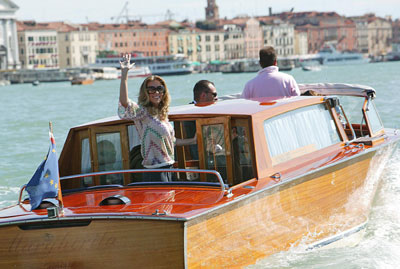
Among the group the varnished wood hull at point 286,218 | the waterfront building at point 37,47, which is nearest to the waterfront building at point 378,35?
the waterfront building at point 37,47

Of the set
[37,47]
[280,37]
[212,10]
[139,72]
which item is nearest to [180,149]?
[139,72]

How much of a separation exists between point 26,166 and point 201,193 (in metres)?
8.92

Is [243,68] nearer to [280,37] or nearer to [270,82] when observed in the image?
[280,37]

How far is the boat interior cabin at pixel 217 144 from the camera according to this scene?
5957 millimetres

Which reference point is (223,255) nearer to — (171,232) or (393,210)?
(171,232)

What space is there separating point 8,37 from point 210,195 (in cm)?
11895

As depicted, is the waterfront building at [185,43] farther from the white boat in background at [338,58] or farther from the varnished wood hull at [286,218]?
the varnished wood hull at [286,218]

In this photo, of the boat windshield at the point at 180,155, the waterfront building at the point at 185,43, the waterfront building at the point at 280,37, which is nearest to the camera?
the boat windshield at the point at 180,155

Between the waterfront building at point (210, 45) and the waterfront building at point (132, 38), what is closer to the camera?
the waterfront building at point (132, 38)

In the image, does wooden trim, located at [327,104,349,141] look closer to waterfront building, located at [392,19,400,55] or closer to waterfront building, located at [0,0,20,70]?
waterfront building, located at [0,0,20,70]

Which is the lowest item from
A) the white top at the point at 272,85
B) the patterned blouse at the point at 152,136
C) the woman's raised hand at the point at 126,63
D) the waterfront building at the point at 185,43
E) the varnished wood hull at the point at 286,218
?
the waterfront building at the point at 185,43

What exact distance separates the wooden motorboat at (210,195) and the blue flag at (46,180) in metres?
0.12

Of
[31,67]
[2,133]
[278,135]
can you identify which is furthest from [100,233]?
[31,67]

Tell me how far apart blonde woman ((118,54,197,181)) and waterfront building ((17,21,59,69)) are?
122 meters
